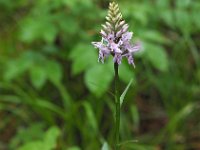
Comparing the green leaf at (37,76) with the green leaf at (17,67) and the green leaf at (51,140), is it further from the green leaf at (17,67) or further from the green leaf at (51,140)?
the green leaf at (51,140)

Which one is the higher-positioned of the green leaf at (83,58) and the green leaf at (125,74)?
the green leaf at (83,58)

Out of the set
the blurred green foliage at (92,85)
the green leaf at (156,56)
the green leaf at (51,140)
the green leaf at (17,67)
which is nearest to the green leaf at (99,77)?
the blurred green foliage at (92,85)

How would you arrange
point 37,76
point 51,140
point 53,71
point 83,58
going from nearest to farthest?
point 51,140
point 83,58
point 37,76
point 53,71

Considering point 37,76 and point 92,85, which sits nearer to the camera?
point 92,85

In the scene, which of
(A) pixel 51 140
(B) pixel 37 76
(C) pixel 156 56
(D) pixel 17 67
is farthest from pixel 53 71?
(A) pixel 51 140

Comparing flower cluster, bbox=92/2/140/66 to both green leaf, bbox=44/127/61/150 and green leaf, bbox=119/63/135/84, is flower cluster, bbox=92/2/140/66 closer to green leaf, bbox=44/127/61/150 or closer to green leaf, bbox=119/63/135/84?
green leaf, bbox=44/127/61/150

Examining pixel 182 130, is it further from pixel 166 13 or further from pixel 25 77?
pixel 25 77

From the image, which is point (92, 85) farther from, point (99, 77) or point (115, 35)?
point (115, 35)

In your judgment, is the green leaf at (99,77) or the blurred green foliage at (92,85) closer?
the green leaf at (99,77)
